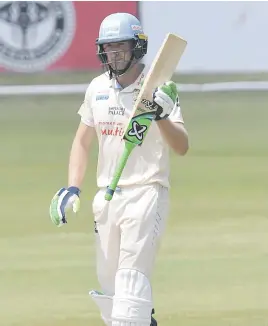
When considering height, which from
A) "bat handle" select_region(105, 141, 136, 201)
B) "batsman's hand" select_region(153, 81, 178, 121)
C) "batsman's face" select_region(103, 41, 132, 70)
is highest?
"batsman's face" select_region(103, 41, 132, 70)

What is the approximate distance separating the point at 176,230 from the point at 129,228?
300 centimetres

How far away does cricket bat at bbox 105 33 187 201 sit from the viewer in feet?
14.1

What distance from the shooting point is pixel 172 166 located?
9.50 m

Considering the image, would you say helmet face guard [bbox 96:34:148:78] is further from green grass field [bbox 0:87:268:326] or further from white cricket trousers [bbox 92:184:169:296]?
green grass field [bbox 0:87:268:326]

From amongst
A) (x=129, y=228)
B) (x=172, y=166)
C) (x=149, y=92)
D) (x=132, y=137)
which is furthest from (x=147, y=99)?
(x=172, y=166)

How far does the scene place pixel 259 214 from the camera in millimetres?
7844

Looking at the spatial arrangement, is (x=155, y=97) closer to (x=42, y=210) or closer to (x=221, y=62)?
(x=42, y=210)

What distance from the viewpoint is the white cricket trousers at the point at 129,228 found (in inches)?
174

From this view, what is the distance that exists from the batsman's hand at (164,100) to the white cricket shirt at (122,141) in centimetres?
17

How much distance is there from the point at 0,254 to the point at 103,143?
2.49 m

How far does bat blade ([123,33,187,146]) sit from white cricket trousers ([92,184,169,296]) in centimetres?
27

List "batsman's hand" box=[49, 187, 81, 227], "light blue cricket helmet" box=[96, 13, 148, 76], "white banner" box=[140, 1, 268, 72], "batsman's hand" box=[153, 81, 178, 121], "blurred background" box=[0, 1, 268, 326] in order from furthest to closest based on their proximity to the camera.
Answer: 1. "white banner" box=[140, 1, 268, 72]
2. "blurred background" box=[0, 1, 268, 326]
3. "batsman's hand" box=[49, 187, 81, 227]
4. "light blue cricket helmet" box=[96, 13, 148, 76]
5. "batsman's hand" box=[153, 81, 178, 121]

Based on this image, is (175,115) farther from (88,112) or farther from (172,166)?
(172,166)

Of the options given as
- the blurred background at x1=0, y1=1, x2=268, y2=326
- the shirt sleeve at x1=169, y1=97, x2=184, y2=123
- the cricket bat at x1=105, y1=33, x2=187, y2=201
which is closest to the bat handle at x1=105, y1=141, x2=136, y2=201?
the cricket bat at x1=105, y1=33, x2=187, y2=201
